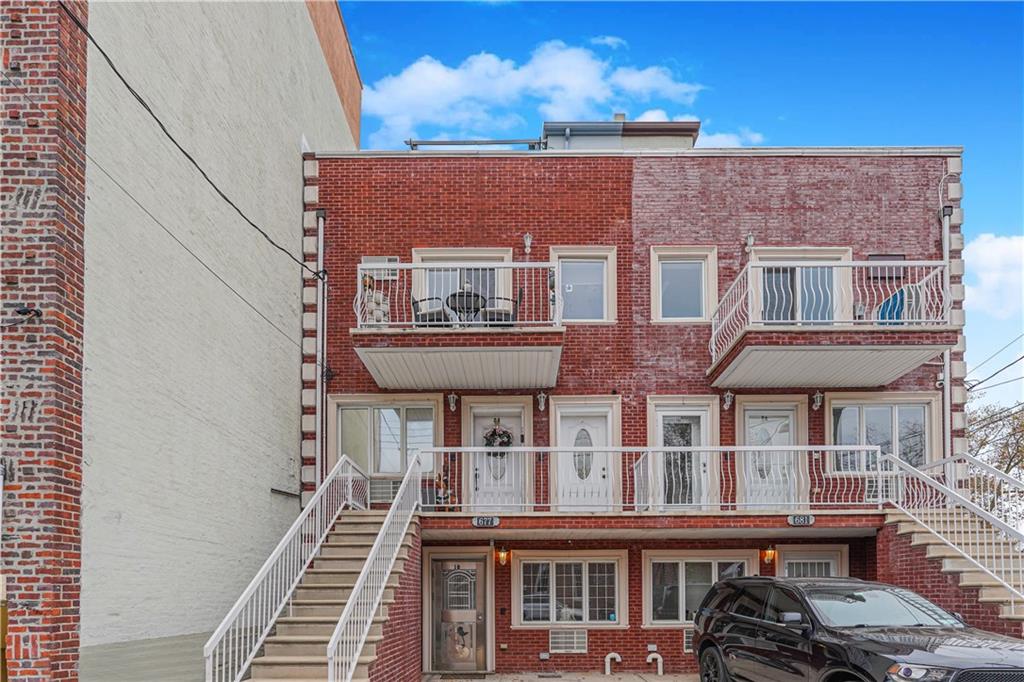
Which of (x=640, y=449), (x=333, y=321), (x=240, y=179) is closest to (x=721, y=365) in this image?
(x=640, y=449)

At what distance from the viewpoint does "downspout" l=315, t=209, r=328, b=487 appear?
54.0 ft

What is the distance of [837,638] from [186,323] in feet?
25.4

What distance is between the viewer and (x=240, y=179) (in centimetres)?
1349

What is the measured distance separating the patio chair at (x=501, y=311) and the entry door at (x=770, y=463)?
4.48 m

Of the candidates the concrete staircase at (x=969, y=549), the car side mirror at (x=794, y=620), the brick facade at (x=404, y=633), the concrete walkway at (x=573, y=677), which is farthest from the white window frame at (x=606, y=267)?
the car side mirror at (x=794, y=620)

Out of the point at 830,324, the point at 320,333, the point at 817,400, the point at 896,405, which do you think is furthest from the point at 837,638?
the point at 320,333

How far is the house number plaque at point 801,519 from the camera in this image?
14594 millimetres

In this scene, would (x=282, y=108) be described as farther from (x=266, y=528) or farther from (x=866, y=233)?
(x=866, y=233)

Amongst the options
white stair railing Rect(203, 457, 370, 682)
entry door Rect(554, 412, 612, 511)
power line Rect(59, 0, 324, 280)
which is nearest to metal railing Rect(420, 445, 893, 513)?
entry door Rect(554, 412, 612, 511)

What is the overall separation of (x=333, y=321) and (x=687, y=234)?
6.28 metres

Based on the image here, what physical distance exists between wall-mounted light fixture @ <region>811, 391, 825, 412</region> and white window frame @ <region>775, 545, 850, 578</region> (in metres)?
2.33

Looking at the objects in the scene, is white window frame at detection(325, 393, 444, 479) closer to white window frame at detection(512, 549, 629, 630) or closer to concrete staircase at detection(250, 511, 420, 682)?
concrete staircase at detection(250, 511, 420, 682)

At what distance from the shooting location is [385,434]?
16750 millimetres

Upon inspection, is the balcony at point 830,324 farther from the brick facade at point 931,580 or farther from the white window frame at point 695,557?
the white window frame at point 695,557
